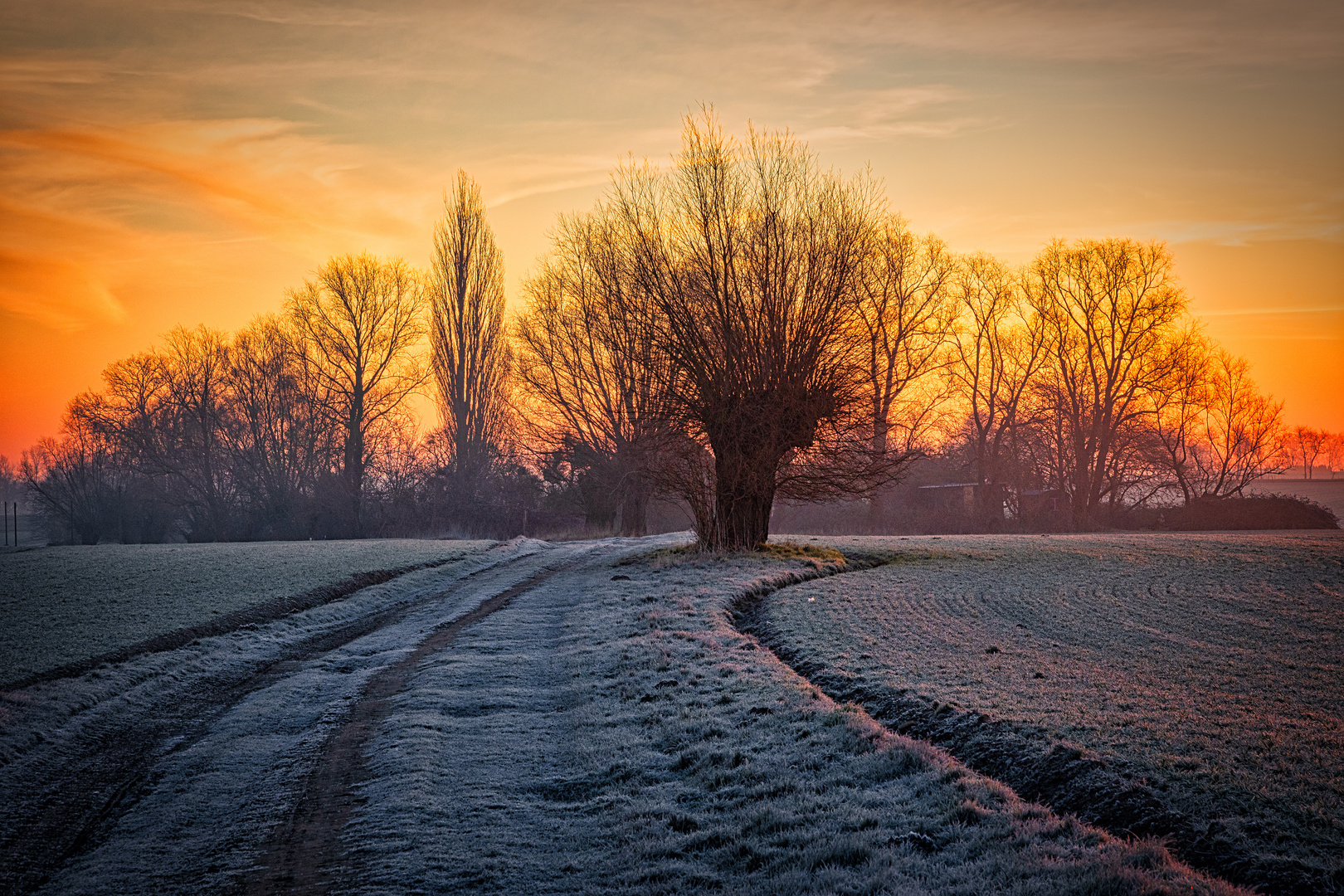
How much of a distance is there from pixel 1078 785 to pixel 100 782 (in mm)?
7782

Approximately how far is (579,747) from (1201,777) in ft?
16.0

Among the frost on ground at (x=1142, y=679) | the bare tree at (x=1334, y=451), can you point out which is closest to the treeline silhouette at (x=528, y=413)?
the frost on ground at (x=1142, y=679)

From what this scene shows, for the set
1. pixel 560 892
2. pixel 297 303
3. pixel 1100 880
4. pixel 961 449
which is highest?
pixel 297 303

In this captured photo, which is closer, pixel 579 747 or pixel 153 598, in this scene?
pixel 579 747

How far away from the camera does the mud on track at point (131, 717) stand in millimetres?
5996

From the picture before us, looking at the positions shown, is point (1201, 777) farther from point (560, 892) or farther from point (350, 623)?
point (350, 623)

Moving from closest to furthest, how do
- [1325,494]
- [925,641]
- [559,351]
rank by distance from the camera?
[925,641] < [559,351] < [1325,494]

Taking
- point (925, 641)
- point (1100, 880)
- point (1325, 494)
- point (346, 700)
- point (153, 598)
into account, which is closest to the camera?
point (1100, 880)

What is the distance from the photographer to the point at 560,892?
4969 millimetres

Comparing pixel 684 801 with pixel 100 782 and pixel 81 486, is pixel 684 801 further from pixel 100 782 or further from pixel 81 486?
pixel 81 486

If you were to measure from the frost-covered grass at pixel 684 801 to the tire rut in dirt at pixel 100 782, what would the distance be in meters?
1.88

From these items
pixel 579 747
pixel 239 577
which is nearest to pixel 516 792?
pixel 579 747

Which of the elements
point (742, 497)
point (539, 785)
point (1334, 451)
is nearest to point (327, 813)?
point (539, 785)

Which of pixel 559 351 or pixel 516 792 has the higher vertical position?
pixel 559 351
